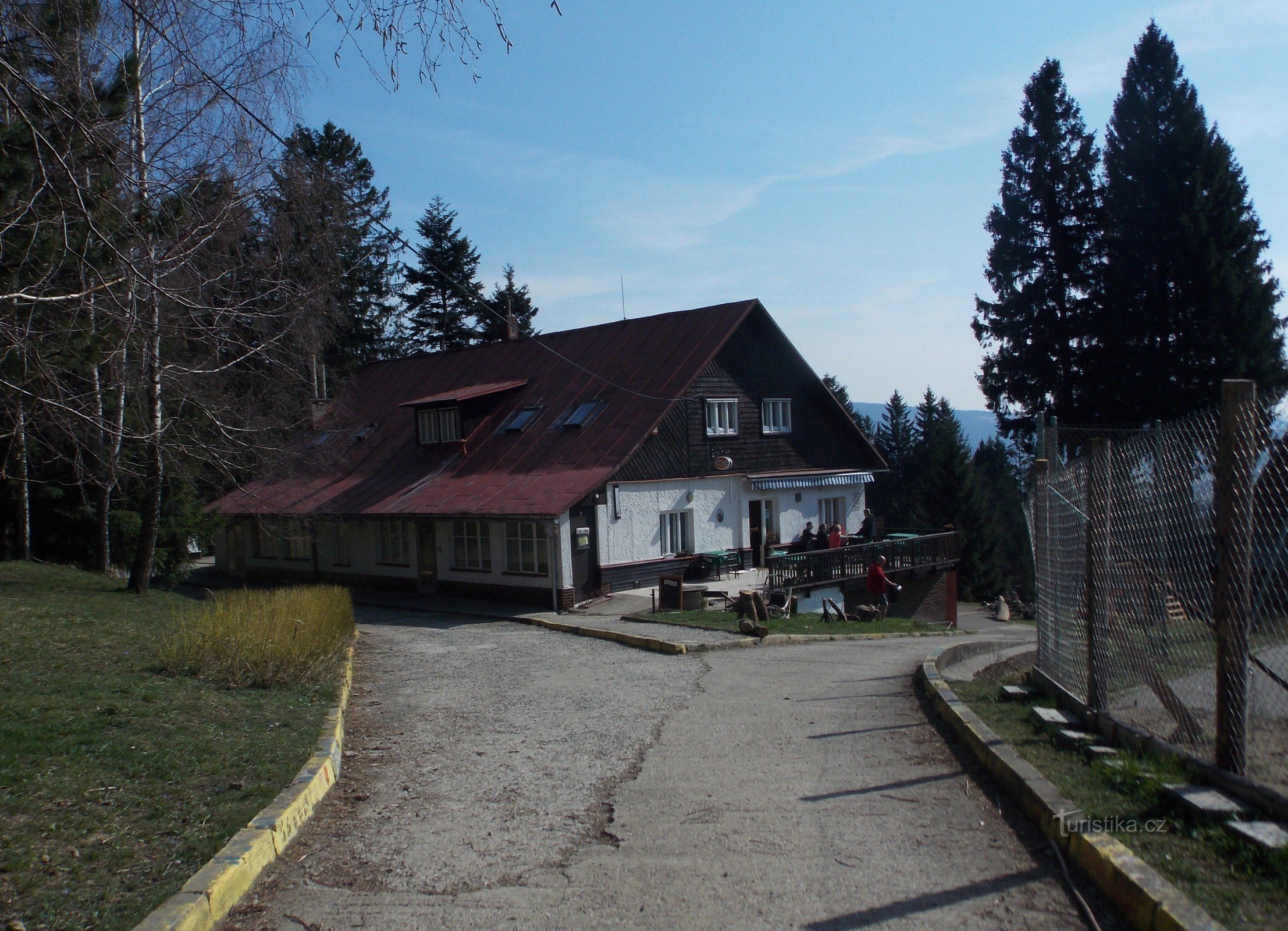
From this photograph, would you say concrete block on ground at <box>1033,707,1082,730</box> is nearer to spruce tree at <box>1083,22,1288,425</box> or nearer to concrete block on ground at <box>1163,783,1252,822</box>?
concrete block on ground at <box>1163,783,1252,822</box>

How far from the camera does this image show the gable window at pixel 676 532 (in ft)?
83.8

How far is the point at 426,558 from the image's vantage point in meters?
26.7

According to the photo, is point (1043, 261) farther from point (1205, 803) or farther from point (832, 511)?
point (1205, 803)

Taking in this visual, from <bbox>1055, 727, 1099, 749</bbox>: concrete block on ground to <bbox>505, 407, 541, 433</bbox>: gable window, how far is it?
69.7ft

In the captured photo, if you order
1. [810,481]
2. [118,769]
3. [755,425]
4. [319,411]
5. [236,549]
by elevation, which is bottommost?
[118,769]

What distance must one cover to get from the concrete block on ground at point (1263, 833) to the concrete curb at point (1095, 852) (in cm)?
48

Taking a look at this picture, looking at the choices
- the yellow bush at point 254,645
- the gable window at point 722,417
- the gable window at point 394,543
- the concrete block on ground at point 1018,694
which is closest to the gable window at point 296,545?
the gable window at point 394,543

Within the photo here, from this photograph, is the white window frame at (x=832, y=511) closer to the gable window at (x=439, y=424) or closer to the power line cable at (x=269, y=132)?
the power line cable at (x=269, y=132)

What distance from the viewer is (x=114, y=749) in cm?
680

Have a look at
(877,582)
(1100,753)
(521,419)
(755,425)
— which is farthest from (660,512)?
(1100,753)

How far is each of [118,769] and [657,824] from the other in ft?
11.3

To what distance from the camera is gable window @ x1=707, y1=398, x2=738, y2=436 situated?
88.9ft

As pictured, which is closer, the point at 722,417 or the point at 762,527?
the point at 722,417

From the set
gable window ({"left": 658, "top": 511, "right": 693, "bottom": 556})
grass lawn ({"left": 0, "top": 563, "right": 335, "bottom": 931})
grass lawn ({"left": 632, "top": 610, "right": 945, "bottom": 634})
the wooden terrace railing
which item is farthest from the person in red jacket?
grass lawn ({"left": 0, "top": 563, "right": 335, "bottom": 931})
